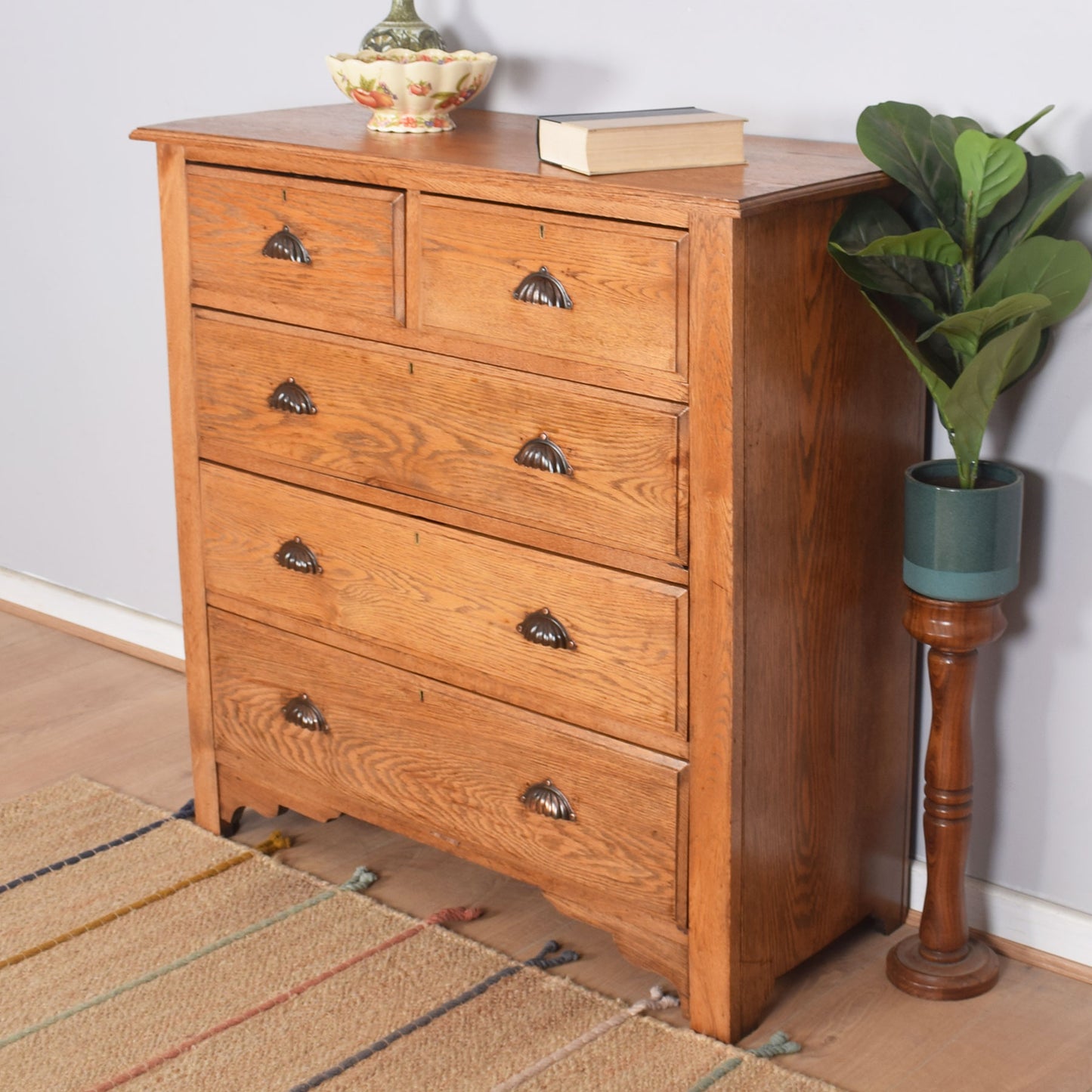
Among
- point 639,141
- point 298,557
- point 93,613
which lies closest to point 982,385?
point 639,141

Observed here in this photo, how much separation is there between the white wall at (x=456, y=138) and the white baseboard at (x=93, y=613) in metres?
0.03

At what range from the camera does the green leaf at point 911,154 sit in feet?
5.47

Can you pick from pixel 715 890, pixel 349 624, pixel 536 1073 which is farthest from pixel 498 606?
pixel 536 1073

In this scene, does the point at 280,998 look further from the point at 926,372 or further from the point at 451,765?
the point at 926,372

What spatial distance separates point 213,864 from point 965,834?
3.64 feet

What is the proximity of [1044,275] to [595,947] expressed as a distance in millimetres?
1055

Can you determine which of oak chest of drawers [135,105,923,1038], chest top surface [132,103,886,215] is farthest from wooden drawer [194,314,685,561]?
chest top surface [132,103,886,215]

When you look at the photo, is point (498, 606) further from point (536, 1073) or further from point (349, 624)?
point (536, 1073)

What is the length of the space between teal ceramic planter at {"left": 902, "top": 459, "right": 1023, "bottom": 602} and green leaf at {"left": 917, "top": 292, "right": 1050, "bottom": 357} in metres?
0.17

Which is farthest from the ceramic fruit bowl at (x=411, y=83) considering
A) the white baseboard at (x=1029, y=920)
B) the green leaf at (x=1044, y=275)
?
the white baseboard at (x=1029, y=920)

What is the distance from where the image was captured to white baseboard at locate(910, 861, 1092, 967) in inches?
→ 79.1

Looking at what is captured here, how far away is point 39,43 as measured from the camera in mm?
2889

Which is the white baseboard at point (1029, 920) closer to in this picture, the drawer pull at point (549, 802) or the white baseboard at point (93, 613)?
the drawer pull at point (549, 802)

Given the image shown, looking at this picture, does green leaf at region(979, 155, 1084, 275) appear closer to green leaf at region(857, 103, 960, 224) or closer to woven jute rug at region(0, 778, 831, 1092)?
green leaf at region(857, 103, 960, 224)
